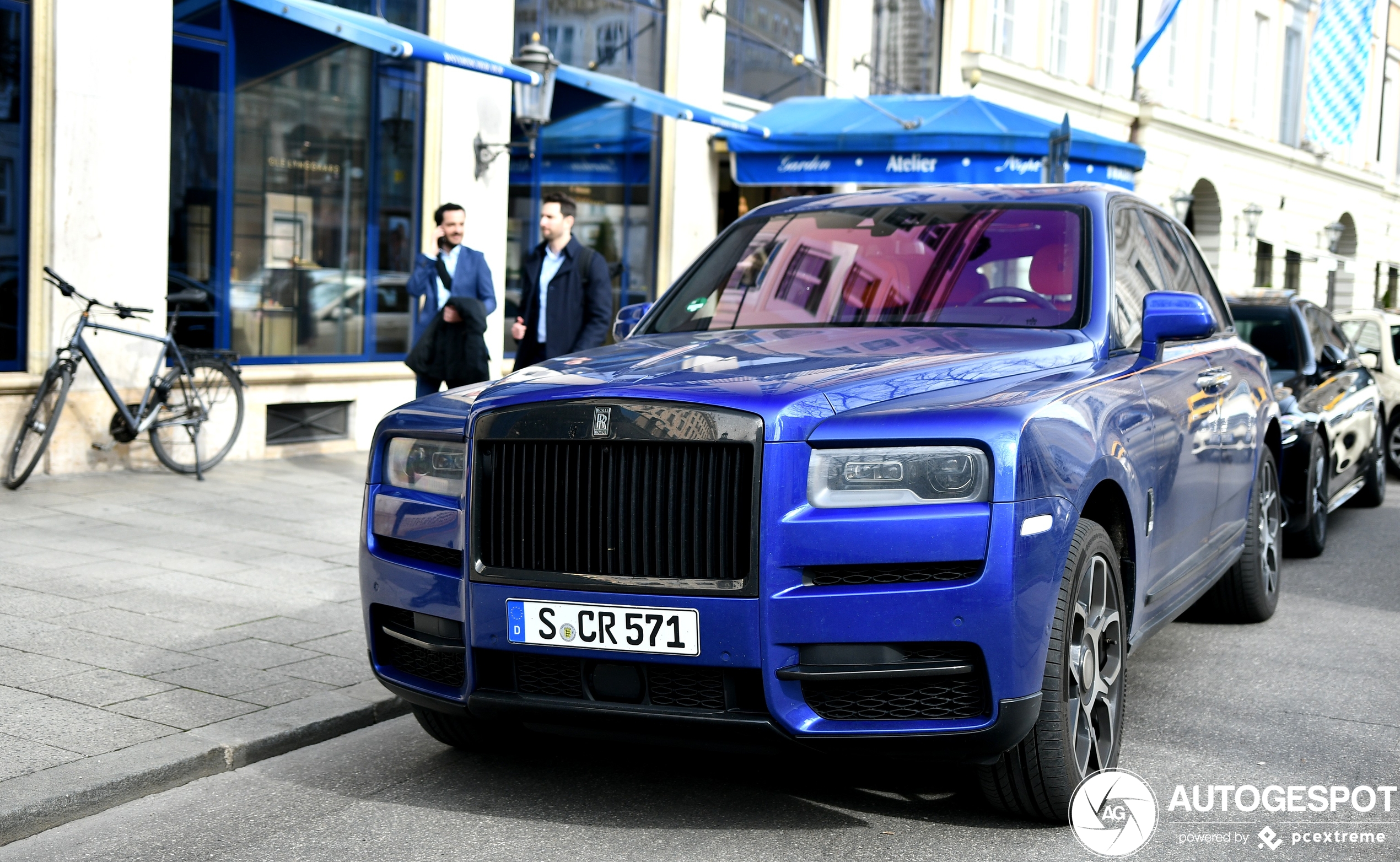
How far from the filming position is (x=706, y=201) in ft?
57.7

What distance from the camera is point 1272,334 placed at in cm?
1009

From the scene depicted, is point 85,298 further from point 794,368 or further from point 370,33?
point 794,368

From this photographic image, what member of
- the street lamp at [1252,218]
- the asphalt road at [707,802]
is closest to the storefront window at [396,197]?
the asphalt road at [707,802]

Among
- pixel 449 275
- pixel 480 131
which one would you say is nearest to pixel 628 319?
pixel 449 275

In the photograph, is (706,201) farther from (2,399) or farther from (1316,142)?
(1316,142)

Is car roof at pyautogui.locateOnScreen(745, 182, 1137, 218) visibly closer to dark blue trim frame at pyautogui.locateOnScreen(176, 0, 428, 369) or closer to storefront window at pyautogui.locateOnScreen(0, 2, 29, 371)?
storefront window at pyautogui.locateOnScreen(0, 2, 29, 371)

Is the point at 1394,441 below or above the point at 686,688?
below

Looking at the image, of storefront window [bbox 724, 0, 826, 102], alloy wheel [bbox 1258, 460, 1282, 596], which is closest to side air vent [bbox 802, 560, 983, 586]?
alloy wheel [bbox 1258, 460, 1282, 596]

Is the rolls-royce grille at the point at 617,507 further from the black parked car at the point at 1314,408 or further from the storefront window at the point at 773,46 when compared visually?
the storefront window at the point at 773,46

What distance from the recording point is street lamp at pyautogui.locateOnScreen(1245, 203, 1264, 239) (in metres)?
33.5

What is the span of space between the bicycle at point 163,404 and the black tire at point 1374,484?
8237mm

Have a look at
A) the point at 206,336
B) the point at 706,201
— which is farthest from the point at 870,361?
the point at 706,201

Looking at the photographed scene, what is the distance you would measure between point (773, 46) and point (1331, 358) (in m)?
9.81

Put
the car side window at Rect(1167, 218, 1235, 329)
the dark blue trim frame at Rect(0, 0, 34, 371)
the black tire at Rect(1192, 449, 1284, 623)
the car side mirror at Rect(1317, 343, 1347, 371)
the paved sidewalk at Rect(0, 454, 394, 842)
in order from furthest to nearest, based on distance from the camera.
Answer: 1. the dark blue trim frame at Rect(0, 0, 34, 371)
2. the car side mirror at Rect(1317, 343, 1347, 371)
3. the black tire at Rect(1192, 449, 1284, 623)
4. the car side window at Rect(1167, 218, 1235, 329)
5. the paved sidewalk at Rect(0, 454, 394, 842)
